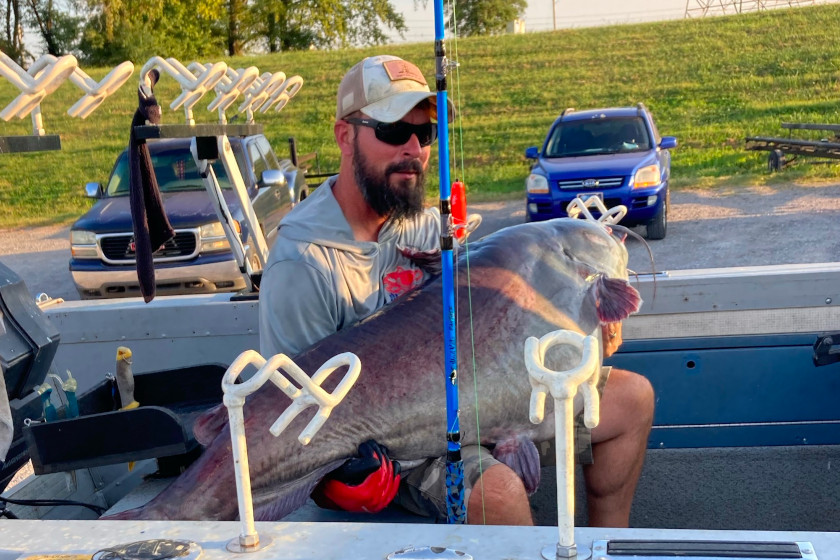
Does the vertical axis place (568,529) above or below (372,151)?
below

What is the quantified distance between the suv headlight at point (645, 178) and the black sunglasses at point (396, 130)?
28.4ft

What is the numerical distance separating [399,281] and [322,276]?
0.30m

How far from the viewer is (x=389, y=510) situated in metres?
2.64

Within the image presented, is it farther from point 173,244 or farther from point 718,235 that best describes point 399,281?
point 718,235

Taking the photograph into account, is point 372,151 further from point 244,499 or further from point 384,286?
point 244,499

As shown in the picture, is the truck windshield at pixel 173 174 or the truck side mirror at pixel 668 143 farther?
the truck side mirror at pixel 668 143

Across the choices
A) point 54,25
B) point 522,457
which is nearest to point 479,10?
point 522,457

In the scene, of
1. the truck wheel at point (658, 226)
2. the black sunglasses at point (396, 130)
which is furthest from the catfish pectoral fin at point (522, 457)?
the truck wheel at point (658, 226)

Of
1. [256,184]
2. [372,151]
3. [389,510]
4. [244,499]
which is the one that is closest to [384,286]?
[372,151]

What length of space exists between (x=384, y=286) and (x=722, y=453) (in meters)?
1.40

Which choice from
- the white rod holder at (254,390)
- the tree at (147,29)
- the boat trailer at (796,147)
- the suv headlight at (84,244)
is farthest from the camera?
the tree at (147,29)

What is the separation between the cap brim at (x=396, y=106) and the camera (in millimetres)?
2711

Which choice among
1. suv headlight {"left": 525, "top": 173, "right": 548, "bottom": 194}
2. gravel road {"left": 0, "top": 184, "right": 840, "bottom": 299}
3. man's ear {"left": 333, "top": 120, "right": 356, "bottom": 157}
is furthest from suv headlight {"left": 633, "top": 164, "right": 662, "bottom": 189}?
man's ear {"left": 333, "top": 120, "right": 356, "bottom": 157}

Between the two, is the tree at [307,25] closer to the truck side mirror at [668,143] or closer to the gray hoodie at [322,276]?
the truck side mirror at [668,143]
